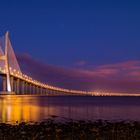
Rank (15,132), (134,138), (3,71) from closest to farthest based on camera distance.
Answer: (134,138) < (15,132) < (3,71)

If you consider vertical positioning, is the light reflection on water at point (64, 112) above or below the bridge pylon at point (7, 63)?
below

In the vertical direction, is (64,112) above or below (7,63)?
below

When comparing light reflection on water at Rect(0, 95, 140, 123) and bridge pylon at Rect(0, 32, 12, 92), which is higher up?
bridge pylon at Rect(0, 32, 12, 92)

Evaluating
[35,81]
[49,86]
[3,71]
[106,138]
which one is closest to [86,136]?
[106,138]

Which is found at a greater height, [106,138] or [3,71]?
[3,71]

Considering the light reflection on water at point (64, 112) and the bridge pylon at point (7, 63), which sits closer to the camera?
the light reflection on water at point (64, 112)

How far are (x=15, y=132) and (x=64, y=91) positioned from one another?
79.0 meters

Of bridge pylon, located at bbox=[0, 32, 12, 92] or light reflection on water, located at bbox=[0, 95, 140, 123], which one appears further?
bridge pylon, located at bbox=[0, 32, 12, 92]

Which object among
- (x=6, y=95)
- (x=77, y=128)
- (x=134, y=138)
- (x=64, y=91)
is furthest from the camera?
(x=64, y=91)

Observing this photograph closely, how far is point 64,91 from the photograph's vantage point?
296 ft

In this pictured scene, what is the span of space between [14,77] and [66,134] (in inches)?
2201

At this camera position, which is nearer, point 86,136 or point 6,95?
point 86,136

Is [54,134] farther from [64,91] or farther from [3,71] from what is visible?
[64,91]

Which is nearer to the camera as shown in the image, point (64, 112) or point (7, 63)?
point (64, 112)
